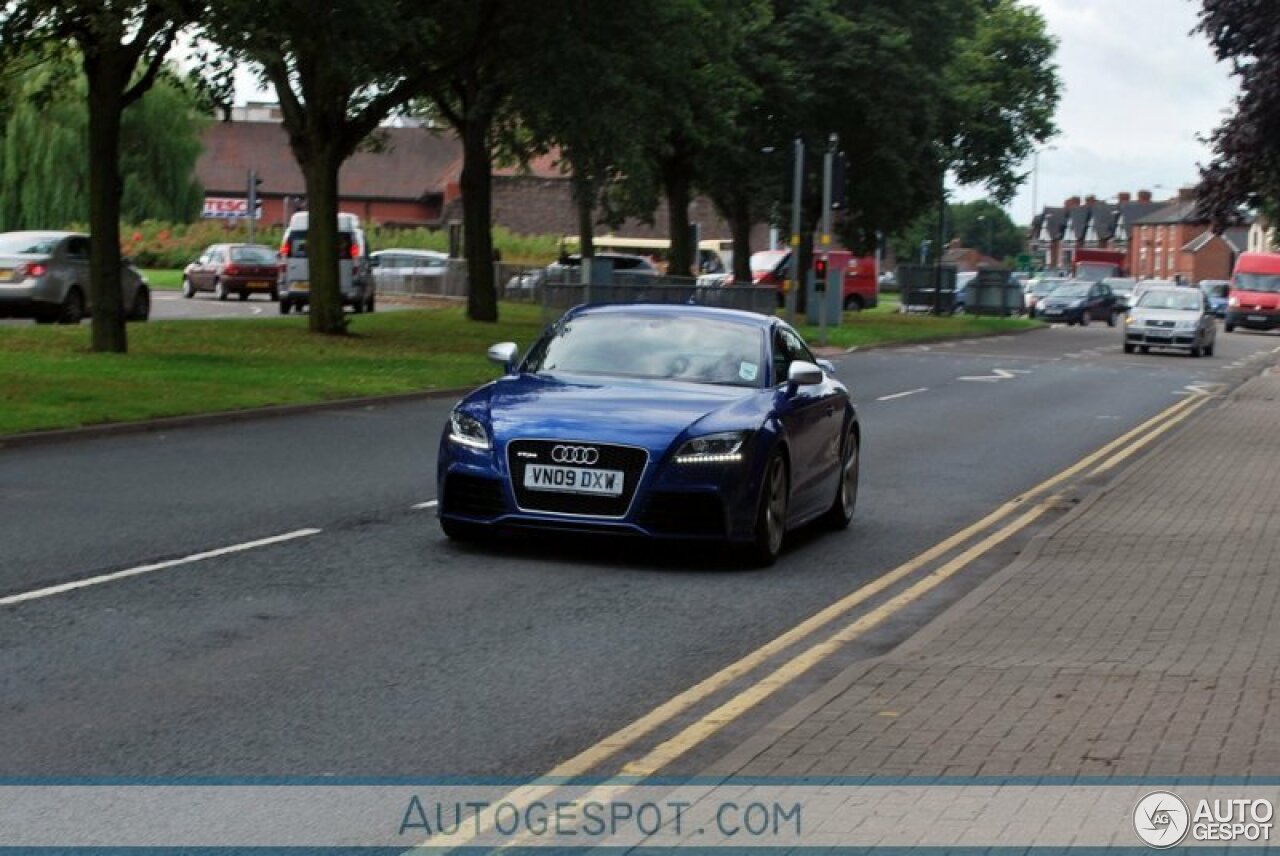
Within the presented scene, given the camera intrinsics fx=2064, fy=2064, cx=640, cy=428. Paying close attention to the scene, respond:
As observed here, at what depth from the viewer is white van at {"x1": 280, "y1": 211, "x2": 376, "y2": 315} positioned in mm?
48750

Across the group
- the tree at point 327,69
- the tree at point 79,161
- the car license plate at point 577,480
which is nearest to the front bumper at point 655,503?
the car license plate at point 577,480

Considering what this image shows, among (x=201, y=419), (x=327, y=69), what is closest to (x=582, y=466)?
(x=201, y=419)

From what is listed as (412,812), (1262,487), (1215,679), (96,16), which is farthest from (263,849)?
(96,16)

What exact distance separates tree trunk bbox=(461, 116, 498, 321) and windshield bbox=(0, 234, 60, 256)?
33.1 feet

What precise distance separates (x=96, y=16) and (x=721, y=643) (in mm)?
18063

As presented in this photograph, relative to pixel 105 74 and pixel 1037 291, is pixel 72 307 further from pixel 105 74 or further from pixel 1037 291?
pixel 1037 291

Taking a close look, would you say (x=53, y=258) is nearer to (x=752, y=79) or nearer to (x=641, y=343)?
(x=752, y=79)

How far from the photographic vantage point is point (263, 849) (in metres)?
5.71

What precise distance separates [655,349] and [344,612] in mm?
3762

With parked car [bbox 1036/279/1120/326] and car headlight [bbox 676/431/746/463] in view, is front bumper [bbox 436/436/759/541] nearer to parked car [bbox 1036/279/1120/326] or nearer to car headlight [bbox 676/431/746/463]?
car headlight [bbox 676/431/746/463]

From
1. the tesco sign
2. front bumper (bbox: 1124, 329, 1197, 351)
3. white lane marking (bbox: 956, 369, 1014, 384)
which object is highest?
the tesco sign

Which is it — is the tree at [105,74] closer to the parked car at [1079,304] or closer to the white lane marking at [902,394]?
the white lane marking at [902,394]

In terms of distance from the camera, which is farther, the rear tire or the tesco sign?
the tesco sign

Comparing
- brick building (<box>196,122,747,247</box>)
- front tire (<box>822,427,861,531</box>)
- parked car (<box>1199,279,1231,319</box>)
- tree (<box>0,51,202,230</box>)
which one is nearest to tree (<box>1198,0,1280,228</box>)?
front tire (<box>822,427,861,531</box>)
